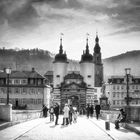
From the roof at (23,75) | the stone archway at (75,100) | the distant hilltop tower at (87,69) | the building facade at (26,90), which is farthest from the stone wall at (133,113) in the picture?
the distant hilltop tower at (87,69)

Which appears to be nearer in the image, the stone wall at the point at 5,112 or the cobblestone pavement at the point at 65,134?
the cobblestone pavement at the point at 65,134

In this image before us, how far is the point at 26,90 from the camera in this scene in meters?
83.2

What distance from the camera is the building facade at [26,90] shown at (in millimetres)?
83000

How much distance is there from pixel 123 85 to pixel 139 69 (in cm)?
6788

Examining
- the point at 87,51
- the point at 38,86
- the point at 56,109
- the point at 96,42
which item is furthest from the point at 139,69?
the point at 56,109

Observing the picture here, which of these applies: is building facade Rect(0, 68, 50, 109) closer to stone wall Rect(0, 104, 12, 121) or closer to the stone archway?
the stone archway

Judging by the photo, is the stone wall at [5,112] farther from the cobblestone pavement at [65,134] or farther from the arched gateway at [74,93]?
the arched gateway at [74,93]

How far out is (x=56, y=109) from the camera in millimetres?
28500

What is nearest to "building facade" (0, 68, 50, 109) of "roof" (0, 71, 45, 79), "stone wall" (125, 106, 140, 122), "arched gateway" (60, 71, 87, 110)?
"roof" (0, 71, 45, 79)

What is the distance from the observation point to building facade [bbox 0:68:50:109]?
8300cm

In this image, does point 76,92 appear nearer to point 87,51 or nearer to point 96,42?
point 87,51

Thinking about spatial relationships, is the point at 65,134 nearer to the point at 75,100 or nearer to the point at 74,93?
the point at 74,93

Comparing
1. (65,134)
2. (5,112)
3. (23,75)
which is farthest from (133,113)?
(23,75)

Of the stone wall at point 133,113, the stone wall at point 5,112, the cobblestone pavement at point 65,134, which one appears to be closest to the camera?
the cobblestone pavement at point 65,134
